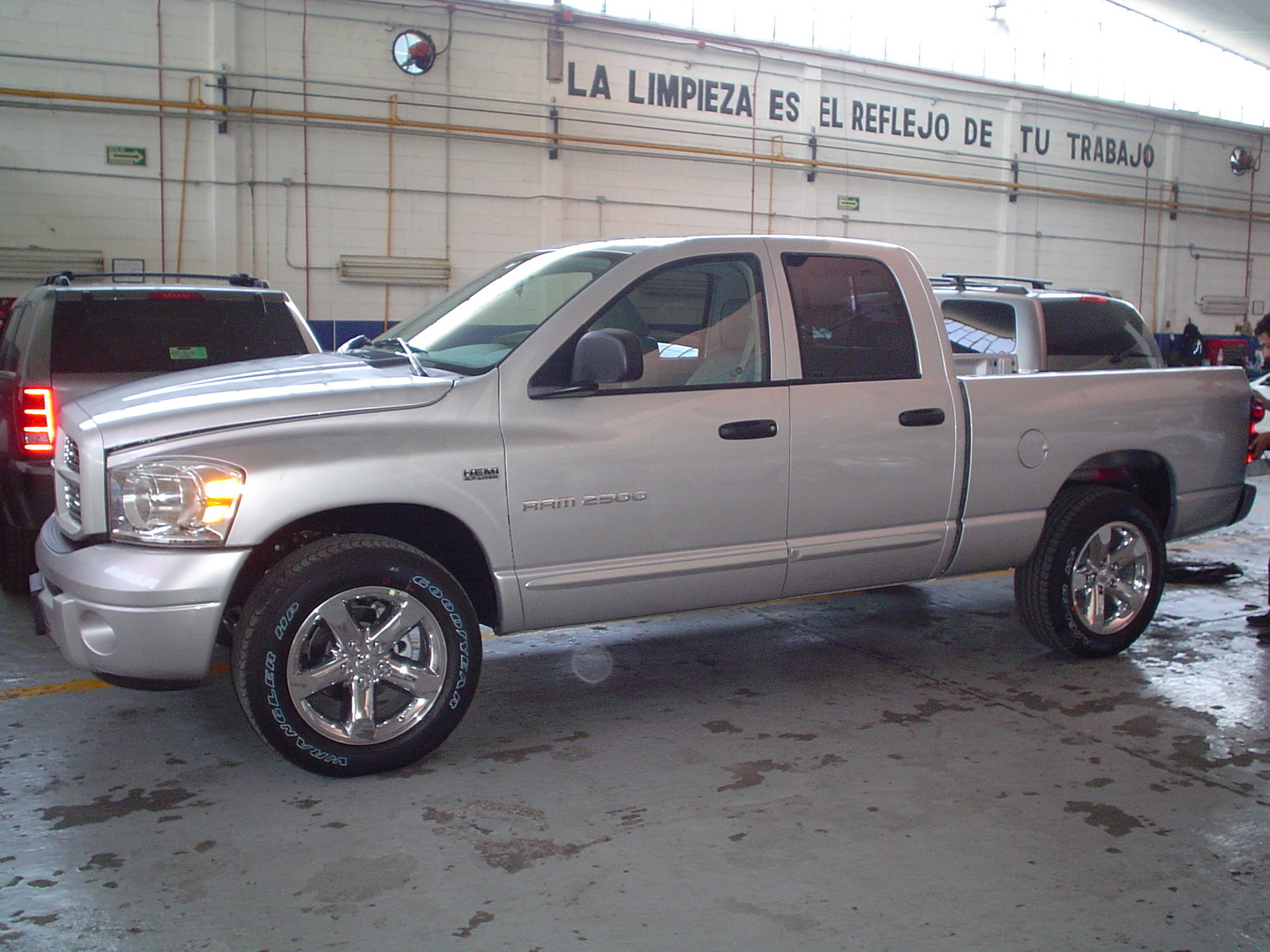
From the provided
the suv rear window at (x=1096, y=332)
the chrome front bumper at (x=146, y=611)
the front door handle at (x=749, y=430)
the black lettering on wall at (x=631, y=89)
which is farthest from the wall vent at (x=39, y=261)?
the front door handle at (x=749, y=430)

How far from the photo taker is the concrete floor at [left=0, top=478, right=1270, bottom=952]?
9.41 ft

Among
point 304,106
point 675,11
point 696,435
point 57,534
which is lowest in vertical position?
point 57,534

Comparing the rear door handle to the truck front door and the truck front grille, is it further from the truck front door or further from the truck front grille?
the truck front grille

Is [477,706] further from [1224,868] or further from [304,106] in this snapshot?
[304,106]

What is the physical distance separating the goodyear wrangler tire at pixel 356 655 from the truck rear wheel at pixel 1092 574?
276 cm

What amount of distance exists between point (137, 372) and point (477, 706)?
2536 millimetres

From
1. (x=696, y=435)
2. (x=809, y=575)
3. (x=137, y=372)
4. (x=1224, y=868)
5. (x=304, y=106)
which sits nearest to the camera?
(x=1224, y=868)

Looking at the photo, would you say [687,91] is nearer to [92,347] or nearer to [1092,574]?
[92,347]

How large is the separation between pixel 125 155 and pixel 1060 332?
11389 millimetres

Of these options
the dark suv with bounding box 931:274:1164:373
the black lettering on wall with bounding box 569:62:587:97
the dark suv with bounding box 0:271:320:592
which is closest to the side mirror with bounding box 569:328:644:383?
the dark suv with bounding box 0:271:320:592

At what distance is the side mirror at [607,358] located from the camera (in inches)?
150

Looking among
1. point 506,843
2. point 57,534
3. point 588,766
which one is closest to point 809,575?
point 588,766

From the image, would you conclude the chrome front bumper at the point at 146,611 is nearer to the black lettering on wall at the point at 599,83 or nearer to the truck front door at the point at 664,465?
the truck front door at the point at 664,465

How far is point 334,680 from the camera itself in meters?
3.69
